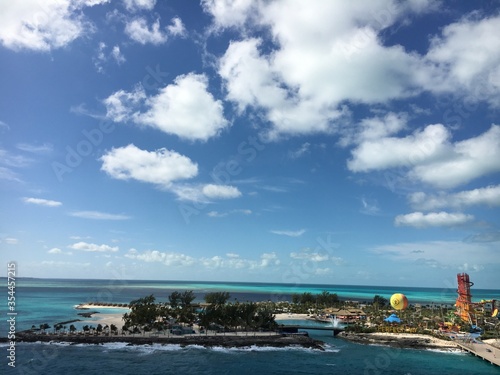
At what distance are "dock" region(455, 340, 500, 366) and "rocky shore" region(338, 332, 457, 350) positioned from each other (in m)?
2.24

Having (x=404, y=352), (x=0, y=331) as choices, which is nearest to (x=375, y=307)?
(x=404, y=352)

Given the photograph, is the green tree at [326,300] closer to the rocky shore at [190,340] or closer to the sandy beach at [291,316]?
the sandy beach at [291,316]

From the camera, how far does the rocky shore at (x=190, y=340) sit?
78.8 meters

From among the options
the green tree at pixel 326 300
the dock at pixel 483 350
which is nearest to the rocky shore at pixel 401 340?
the dock at pixel 483 350

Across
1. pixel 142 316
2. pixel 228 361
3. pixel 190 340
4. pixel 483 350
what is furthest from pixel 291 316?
pixel 228 361

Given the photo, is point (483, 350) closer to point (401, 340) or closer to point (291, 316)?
point (401, 340)

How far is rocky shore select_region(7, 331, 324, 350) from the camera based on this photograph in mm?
78750

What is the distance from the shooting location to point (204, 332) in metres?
88.6

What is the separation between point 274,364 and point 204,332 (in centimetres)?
2656

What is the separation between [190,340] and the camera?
79812 millimetres

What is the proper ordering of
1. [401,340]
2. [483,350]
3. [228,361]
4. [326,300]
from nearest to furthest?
[228,361], [483,350], [401,340], [326,300]

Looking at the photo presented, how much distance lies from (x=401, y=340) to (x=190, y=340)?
4534cm

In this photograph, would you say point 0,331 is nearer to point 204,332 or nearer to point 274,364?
point 204,332

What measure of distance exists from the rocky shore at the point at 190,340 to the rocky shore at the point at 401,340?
13.5 m
